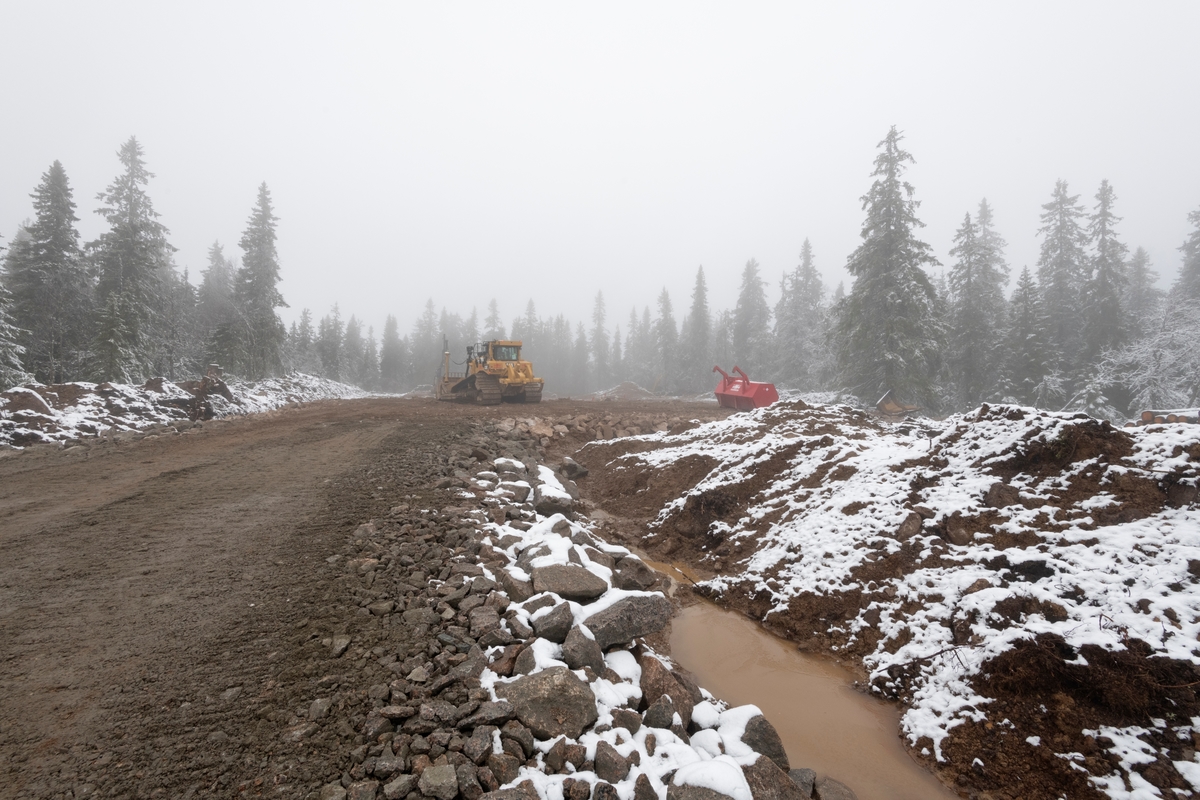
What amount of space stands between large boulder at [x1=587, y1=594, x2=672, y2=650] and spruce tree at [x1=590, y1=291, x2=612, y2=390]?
73832 millimetres

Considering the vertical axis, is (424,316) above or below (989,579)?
above

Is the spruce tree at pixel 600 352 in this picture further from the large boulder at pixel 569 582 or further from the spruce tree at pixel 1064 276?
the large boulder at pixel 569 582

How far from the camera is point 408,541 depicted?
5316mm

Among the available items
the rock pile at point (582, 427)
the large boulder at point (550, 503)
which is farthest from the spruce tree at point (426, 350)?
the large boulder at point (550, 503)

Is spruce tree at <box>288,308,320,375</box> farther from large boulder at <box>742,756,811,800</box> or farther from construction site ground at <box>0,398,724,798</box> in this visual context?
large boulder at <box>742,756,811,800</box>

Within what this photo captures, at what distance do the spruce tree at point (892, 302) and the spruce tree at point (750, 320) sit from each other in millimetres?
26235

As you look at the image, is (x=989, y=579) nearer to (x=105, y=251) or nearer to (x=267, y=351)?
(x=105, y=251)

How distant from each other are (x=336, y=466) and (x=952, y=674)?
911cm

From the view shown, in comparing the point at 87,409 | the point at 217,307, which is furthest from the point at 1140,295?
the point at 217,307

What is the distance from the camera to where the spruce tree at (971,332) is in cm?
2688

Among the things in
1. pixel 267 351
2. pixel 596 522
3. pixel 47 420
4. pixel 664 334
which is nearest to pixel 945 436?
pixel 596 522

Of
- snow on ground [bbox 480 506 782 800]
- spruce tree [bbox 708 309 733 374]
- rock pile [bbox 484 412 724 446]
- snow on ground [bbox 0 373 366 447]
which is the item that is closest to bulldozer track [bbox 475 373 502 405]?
rock pile [bbox 484 412 724 446]

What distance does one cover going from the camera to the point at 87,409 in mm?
12867

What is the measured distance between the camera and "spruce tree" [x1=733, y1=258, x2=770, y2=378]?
162 feet
